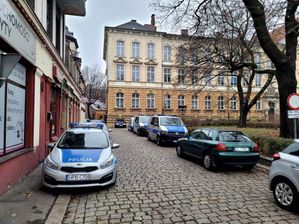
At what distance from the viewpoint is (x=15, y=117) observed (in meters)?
7.21

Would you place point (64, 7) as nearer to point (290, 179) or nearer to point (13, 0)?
point (13, 0)

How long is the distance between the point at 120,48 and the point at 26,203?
40060 millimetres

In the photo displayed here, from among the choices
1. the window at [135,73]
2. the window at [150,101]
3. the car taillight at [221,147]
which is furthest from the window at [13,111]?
the window at [150,101]

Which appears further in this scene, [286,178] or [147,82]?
[147,82]

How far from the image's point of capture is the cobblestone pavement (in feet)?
15.2

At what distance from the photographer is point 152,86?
4472 centimetres

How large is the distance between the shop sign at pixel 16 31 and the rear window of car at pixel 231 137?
6.47 m

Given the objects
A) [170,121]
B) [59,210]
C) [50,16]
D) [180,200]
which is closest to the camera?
[59,210]

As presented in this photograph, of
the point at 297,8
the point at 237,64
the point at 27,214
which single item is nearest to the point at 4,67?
the point at 27,214

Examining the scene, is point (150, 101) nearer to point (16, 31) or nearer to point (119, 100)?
point (119, 100)

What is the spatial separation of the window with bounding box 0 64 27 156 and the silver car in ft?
20.1

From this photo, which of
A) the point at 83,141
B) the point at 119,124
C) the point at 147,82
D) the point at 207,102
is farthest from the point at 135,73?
the point at 83,141

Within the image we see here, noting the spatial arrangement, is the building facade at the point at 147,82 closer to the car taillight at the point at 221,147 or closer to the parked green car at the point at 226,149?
the parked green car at the point at 226,149

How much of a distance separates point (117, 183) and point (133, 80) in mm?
37777
